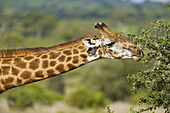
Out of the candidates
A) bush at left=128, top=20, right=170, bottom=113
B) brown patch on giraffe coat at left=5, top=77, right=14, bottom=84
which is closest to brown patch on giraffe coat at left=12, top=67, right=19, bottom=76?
brown patch on giraffe coat at left=5, top=77, right=14, bottom=84

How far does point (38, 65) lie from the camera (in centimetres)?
621

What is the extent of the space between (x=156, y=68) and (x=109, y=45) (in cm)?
86

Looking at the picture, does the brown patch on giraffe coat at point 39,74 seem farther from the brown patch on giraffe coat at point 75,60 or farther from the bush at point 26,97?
the bush at point 26,97

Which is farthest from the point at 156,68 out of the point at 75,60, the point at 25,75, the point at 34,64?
the point at 25,75

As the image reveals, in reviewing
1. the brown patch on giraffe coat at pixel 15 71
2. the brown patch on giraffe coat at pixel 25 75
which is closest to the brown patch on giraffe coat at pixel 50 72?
the brown patch on giraffe coat at pixel 25 75

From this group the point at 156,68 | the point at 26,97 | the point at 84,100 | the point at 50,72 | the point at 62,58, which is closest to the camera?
the point at 156,68

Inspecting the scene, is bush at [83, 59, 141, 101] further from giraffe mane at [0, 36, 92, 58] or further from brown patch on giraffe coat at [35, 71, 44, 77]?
brown patch on giraffe coat at [35, 71, 44, 77]

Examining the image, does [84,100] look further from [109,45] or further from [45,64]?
[109,45]

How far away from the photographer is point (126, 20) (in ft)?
321

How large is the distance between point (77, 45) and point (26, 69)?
3.16 ft

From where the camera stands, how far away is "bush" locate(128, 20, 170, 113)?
18.8 ft

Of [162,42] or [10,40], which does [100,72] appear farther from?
[10,40]

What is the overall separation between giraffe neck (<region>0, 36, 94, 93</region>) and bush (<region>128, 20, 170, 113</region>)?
0.97m

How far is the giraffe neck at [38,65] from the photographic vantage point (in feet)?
20.1
